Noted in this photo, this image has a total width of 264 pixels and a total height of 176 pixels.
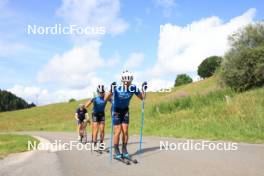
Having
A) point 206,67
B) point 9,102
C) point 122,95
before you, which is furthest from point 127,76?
point 9,102

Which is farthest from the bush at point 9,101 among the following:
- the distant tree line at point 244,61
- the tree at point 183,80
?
the distant tree line at point 244,61

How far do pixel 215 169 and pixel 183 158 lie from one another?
1973 mm

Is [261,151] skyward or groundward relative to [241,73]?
groundward

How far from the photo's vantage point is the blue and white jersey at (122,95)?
1062 centimetres

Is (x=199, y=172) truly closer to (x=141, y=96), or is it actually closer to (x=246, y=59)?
(x=141, y=96)

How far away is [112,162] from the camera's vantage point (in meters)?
10.4

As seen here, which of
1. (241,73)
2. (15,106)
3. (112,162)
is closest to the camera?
(112,162)

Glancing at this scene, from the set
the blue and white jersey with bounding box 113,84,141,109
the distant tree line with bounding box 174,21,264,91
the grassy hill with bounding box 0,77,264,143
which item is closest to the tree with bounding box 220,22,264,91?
the distant tree line with bounding box 174,21,264,91

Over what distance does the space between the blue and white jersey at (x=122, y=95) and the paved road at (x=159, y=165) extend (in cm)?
139

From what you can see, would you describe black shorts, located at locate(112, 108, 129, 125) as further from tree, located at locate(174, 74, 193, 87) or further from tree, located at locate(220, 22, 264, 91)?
tree, located at locate(174, 74, 193, 87)

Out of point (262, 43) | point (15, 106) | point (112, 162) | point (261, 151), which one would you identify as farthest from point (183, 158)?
point (15, 106)

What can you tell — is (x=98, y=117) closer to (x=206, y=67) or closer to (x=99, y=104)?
(x=99, y=104)

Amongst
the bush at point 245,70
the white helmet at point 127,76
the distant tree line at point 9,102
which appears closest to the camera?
the white helmet at point 127,76

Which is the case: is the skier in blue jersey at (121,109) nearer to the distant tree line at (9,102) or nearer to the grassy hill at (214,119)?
the grassy hill at (214,119)
